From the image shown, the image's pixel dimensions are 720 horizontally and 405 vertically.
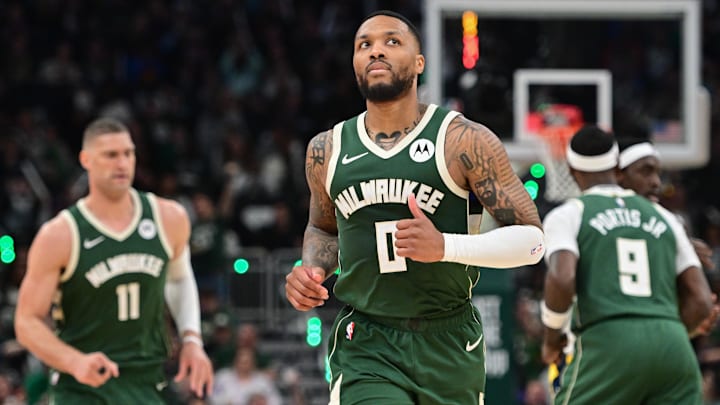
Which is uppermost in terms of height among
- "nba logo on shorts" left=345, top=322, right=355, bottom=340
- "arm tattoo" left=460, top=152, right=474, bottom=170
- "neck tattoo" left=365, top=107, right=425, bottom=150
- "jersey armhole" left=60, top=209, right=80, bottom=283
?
"neck tattoo" left=365, top=107, right=425, bottom=150

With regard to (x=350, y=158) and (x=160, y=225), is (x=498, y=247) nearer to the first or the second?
(x=350, y=158)

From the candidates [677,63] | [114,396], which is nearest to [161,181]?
[677,63]

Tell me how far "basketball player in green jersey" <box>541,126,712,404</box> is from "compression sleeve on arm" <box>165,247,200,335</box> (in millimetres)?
2139

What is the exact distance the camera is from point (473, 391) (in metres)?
5.43

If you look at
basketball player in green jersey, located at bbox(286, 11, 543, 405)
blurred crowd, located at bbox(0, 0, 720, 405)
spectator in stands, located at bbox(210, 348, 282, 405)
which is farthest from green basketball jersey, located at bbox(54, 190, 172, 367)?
blurred crowd, located at bbox(0, 0, 720, 405)

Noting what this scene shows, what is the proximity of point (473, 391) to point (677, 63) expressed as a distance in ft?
24.4

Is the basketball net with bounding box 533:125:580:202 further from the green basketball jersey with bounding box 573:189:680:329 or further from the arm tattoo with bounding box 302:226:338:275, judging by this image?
the arm tattoo with bounding box 302:226:338:275

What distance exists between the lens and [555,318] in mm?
6727

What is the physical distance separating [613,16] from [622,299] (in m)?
6.02

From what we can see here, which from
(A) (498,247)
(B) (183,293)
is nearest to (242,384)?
(B) (183,293)

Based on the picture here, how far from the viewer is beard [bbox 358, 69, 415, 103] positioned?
5.42m

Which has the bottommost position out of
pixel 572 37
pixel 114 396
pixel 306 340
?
pixel 306 340

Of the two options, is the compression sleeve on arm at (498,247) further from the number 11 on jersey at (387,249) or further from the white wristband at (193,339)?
the white wristband at (193,339)

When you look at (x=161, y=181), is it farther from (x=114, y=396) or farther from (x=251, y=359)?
(x=114, y=396)
